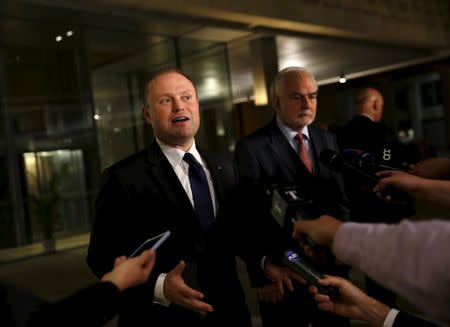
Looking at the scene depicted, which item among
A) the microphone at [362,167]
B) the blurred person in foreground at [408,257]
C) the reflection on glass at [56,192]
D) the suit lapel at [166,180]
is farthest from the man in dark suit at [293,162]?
the reflection on glass at [56,192]

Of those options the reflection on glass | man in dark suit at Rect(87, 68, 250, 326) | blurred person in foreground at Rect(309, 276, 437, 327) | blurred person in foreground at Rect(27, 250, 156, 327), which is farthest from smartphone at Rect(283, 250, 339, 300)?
the reflection on glass

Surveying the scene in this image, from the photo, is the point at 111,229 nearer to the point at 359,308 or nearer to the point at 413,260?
A: the point at 359,308

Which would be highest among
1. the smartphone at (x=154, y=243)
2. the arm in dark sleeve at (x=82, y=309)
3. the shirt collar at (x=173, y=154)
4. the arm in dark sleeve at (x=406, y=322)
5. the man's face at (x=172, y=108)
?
the man's face at (x=172, y=108)

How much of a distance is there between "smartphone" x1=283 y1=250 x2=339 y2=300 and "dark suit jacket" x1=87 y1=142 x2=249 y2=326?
1.05 ft

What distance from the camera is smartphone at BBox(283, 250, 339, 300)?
1.29 metres

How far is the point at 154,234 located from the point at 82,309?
50cm

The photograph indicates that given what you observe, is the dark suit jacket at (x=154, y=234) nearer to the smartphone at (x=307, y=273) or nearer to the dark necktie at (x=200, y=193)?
the dark necktie at (x=200, y=193)

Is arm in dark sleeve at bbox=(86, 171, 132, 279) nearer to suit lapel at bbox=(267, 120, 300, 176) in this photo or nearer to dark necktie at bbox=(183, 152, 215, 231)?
dark necktie at bbox=(183, 152, 215, 231)

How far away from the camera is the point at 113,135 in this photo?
277 inches

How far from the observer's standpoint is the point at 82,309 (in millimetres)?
1056

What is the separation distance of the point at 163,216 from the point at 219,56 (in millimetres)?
6596

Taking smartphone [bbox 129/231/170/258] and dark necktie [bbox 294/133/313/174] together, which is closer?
smartphone [bbox 129/231/170/258]

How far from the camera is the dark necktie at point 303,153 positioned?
2.13 m

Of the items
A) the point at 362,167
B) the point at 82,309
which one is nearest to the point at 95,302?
the point at 82,309
